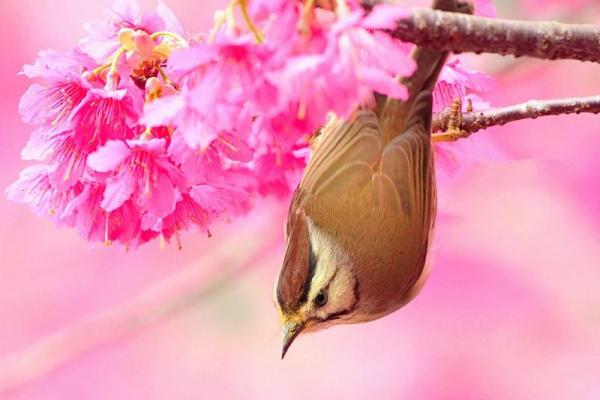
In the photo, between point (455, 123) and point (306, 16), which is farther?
point (455, 123)

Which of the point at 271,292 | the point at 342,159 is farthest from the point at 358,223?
the point at 271,292

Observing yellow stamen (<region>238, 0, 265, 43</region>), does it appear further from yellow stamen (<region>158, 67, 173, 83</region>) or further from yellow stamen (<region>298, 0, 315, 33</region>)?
yellow stamen (<region>158, 67, 173, 83</region>)

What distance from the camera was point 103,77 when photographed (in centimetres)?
54

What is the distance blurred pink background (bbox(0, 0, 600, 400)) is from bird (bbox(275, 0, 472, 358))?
2.13 feet

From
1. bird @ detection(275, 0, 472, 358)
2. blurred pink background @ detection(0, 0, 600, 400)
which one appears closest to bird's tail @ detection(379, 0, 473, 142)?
bird @ detection(275, 0, 472, 358)

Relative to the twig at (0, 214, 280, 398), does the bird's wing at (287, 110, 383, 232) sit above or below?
above

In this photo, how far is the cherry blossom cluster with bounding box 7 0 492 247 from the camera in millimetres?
384

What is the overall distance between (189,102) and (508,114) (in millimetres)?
265

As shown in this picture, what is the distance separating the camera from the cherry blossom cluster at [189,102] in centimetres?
38

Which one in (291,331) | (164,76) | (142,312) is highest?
(164,76)

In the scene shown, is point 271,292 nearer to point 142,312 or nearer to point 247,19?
point 142,312

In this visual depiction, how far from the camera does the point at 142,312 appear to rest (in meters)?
1.46

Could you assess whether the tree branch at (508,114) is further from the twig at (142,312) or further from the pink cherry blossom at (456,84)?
the twig at (142,312)

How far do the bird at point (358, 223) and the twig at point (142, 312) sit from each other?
80cm
